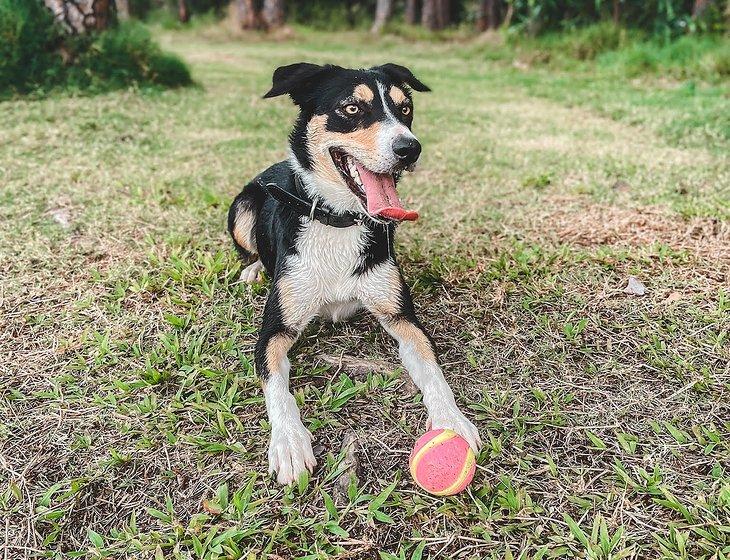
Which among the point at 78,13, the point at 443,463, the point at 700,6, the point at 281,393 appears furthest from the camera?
the point at 700,6

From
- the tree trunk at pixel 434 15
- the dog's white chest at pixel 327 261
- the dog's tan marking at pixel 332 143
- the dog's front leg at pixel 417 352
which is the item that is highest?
the tree trunk at pixel 434 15

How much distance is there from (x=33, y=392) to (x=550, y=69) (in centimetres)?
1229

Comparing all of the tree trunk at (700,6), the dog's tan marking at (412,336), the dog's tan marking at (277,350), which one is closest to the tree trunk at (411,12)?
the tree trunk at (700,6)

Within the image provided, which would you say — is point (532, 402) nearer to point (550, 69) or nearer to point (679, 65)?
point (679, 65)

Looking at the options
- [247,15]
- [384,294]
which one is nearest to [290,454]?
[384,294]

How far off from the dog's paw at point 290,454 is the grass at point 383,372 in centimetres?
6

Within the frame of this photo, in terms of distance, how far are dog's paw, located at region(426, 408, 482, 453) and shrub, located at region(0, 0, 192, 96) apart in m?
7.20

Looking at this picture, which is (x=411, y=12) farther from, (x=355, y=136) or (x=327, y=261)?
(x=327, y=261)

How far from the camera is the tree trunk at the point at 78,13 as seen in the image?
7.69 meters

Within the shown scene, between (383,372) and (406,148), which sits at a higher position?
(406,148)

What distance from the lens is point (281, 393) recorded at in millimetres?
2535

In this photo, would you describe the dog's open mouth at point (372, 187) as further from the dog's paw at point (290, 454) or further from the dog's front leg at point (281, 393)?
the dog's paw at point (290, 454)

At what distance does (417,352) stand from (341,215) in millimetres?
782

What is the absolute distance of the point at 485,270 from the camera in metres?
3.67
